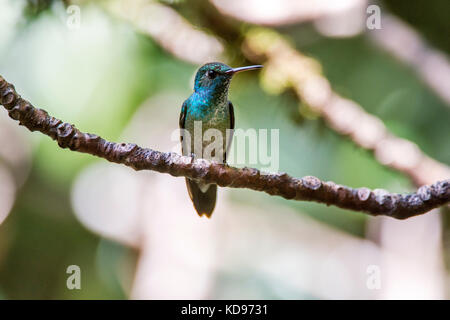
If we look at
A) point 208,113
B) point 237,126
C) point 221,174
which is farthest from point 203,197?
point 237,126

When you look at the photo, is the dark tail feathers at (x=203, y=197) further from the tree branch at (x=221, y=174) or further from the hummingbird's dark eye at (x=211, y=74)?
the tree branch at (x=221, y=174)

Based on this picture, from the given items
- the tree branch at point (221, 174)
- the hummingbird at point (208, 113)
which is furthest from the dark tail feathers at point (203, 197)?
the tree branch at point (221, 174)

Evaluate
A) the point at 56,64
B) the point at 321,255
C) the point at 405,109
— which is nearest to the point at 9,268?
the point at 56,64

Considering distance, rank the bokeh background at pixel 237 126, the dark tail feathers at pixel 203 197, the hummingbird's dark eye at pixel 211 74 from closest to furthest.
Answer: the dark tail feathers at pixel 203 197, the hummingbird's dark eye at pixel 211 74, the bokeh background at pixel 237 126

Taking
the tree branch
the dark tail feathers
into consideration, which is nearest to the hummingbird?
the dark tail feathers

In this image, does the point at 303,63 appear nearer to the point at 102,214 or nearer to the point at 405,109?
the point at 405,109

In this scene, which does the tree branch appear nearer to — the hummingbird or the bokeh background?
the hummingbird

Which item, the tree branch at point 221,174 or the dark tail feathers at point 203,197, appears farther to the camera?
the dark tail feathers at point 203,197

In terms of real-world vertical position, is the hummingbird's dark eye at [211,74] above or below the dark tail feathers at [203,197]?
above
